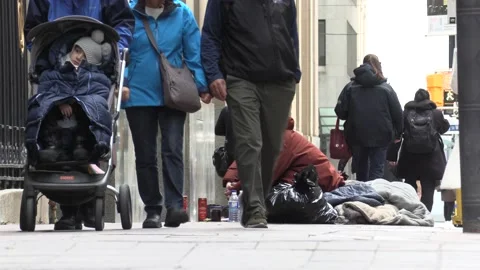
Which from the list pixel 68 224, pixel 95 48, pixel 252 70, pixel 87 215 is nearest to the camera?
pixel 95 48

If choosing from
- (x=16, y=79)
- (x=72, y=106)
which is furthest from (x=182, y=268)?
(x=16, y=79)

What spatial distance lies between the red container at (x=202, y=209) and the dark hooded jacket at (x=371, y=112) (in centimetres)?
340

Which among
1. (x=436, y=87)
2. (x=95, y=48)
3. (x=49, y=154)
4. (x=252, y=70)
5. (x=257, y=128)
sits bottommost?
(x=436, y=87)

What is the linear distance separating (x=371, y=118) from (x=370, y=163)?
49cm

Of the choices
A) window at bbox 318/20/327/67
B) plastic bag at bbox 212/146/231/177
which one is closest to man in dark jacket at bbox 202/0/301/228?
plastic bag at bbox 212/146/231/177

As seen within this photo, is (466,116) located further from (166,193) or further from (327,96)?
Answer: (327,96)

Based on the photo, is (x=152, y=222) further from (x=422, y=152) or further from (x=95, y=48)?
(x=422, y=152)

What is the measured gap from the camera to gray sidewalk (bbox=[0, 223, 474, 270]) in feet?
24.8

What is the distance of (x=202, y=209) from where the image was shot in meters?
21.5

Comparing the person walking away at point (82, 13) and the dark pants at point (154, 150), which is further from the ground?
the person walking away at point (82, 13)

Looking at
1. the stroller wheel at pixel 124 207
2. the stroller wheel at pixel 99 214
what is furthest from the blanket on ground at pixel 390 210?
the stroller wheel at pixel 99 214

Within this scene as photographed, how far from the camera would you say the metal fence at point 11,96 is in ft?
47.7

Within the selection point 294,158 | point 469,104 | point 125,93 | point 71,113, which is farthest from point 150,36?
point 294,158

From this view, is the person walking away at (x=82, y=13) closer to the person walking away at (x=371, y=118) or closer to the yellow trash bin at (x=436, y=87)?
the person walking away at (x=371, y=118)
